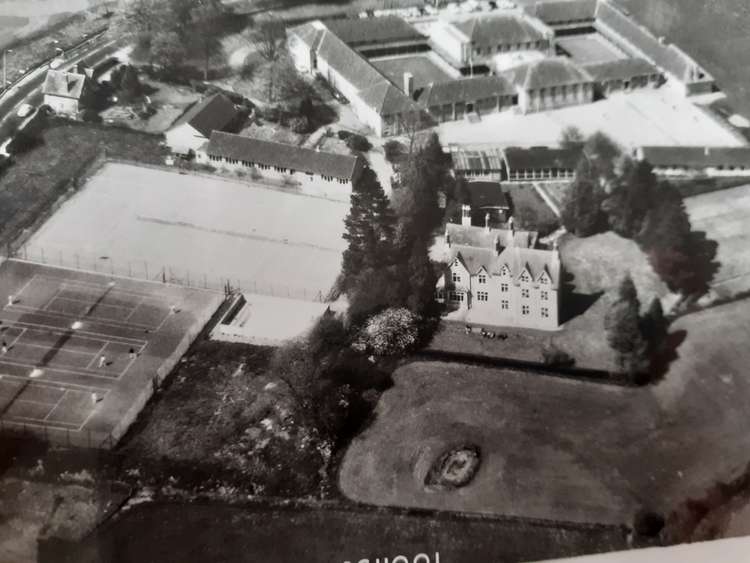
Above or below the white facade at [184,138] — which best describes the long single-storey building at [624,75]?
above

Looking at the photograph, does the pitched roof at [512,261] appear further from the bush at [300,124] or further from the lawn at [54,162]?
the lawn at [54,162]

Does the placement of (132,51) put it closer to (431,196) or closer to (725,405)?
(431,196)

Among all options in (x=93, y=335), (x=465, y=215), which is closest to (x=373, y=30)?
(x=465, y=215)

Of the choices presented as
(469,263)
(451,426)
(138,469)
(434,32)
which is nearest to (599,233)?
(469,263)

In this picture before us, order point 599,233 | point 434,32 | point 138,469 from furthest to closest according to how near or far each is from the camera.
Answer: point 434,32, point 599,233, point 138,469

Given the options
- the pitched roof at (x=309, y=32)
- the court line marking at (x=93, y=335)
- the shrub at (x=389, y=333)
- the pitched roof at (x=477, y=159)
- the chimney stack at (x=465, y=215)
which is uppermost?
the pitched roof at (x=309, y=32)

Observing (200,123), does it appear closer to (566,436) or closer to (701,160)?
(566,436)

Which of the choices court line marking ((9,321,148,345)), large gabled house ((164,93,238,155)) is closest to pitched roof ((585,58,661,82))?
large gabled house ((164,93,238,155))

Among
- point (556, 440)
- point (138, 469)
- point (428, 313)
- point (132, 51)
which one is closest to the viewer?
point (138, 469)

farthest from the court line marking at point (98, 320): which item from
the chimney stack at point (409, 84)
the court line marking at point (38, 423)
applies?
the chimney stack at point (409, 84)
